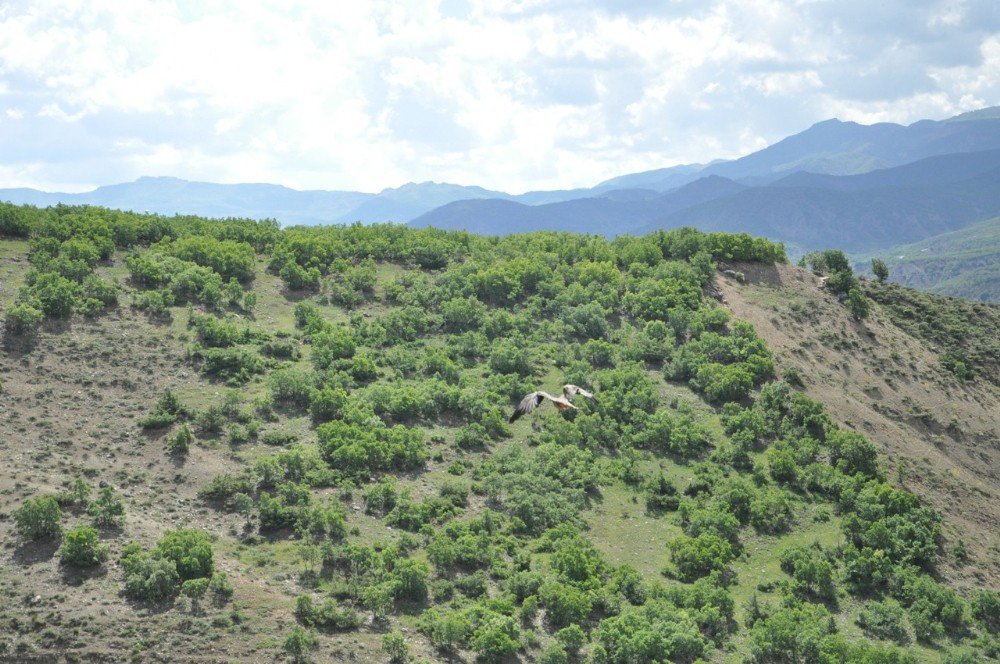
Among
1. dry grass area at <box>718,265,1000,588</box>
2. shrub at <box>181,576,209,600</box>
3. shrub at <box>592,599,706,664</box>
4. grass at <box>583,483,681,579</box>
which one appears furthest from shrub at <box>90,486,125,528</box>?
dry grass area at <box>718,265,1000,588</box>

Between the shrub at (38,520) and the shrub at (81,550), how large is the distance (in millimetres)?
1360

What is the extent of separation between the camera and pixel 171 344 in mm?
54562

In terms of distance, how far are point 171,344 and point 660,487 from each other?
34216 mm

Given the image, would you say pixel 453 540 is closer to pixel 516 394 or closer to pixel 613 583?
pixel 613 583

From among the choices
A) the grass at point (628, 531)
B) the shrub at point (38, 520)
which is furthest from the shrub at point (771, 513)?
the shrub at point (38, 520)

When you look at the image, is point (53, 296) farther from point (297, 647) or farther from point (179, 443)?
point (297, 647)

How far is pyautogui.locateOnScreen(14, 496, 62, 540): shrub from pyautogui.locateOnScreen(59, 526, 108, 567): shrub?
1360mm

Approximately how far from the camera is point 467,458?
50875 millimetres

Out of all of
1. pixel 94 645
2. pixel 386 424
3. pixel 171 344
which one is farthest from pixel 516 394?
pixel 94 645

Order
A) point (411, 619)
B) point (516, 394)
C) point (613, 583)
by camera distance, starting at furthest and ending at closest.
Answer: point (516, 394), point (613, 583), point (411, 619)

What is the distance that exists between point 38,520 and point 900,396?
62.0m

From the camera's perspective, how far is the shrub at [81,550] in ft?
107

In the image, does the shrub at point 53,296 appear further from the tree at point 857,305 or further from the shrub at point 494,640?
the tree at point 857,305

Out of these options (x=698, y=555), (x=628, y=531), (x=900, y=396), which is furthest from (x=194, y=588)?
(x=900, y=396)
